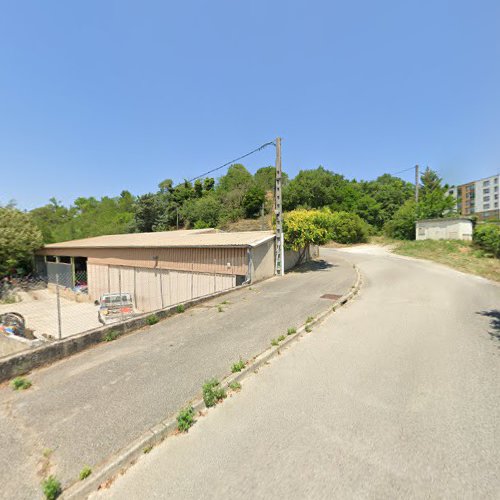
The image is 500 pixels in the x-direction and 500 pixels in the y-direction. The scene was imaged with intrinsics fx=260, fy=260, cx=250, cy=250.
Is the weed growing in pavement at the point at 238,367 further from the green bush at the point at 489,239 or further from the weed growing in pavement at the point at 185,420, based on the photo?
the green bush at the point at 489,239

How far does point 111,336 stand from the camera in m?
7.00

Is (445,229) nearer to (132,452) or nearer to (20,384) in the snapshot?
(132,452)

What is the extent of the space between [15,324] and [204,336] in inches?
387

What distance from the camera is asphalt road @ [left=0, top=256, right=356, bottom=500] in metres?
3.15

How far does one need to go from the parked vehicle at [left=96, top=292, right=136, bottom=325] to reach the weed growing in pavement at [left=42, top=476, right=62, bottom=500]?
34.0 ft

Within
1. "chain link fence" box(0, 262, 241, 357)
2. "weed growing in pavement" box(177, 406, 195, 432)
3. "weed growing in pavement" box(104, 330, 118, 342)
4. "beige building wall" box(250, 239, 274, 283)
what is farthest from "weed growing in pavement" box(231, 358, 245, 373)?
"beige building wall" box(250, 239, 274, 283)

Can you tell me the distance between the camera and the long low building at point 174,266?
1391 cm

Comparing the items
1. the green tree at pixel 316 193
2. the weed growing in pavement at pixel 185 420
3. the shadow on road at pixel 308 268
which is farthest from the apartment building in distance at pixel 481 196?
the weed growing in pavement at pixel 185 420

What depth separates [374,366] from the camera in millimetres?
5117

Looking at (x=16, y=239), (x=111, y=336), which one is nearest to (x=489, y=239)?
(x=111, y=336)

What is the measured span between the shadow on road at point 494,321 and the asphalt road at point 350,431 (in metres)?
0.50

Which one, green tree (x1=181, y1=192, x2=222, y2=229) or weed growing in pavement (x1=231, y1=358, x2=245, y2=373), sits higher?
green tree (x1=181, y1=192, x2=222, y2=229)

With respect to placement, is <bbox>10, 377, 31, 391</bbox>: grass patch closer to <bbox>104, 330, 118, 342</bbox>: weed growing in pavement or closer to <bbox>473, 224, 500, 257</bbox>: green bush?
<bbox>104, 330, 118, 342</bbox>: weed growing in pavement

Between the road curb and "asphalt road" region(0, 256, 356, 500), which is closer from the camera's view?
the road curb
